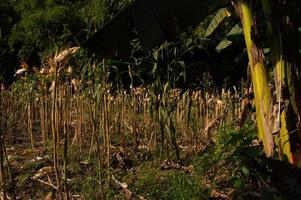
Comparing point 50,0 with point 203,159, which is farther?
point 50,0

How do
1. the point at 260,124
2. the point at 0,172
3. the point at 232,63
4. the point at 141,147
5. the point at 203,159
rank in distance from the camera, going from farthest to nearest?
1. the point at 232,63
2. the point at 141,147
3. the point at 203,159
4. the point at 260,124
5. the point at 0,172

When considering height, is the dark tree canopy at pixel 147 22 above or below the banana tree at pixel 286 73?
above

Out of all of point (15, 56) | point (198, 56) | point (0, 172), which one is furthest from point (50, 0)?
point (0, 172)

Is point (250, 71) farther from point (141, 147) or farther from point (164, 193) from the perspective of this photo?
point (141, 147)

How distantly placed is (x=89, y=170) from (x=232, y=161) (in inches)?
44.0

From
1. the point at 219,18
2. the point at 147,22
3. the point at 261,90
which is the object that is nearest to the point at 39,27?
the point at 219,18

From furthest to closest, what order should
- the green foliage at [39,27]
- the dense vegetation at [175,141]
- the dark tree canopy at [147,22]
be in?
the green foliage at [39,27], the dark tree canopy at [147,22], the dense vegetation at [175,141]

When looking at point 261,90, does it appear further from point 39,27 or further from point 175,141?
point 39,27

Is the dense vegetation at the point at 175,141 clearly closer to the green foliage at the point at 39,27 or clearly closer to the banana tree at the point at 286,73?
the banana tree at the point at 286,73

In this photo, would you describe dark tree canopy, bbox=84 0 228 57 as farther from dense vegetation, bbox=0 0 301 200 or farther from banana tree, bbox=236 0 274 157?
banana tree, bbox=236 0 274 157

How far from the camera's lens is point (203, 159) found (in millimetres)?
3803

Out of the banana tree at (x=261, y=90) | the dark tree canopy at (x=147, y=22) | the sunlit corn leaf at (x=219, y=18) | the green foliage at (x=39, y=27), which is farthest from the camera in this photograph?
the green foliage at (x=39, y=27)

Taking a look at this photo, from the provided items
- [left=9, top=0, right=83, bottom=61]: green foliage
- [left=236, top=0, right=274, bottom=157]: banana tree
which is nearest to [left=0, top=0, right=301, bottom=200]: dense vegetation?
[left=236, top=0, right=274, bottom=157]: banana tree

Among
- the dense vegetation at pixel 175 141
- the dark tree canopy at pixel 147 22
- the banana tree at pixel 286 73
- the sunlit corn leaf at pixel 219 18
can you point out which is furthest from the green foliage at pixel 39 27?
the banana tree at pixel 286 73
